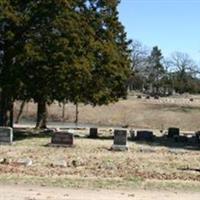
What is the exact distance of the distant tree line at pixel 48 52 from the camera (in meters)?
40.3

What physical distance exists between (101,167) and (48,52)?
16.5m

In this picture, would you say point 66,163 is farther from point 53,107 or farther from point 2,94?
point 53,107

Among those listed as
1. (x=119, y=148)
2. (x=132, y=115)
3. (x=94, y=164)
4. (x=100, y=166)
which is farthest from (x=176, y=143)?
(x=132, y=115)

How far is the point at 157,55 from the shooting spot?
172 meters

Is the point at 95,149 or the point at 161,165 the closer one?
the point at 161,165

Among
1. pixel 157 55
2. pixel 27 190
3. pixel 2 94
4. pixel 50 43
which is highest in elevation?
pixel 157 55

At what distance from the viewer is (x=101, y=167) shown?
2533 cm

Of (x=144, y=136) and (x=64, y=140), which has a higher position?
(x=144, y=136)

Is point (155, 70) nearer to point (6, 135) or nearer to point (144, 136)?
point (144, 136)

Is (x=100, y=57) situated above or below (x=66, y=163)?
above

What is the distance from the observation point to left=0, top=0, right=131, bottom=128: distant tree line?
132 ft

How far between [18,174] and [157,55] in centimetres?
15184

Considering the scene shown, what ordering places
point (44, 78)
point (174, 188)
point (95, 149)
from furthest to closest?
1. point (44, 78)
2. point (95, 149)
3. point (174, 188)

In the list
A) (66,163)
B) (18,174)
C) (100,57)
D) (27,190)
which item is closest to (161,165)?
(66,163)
